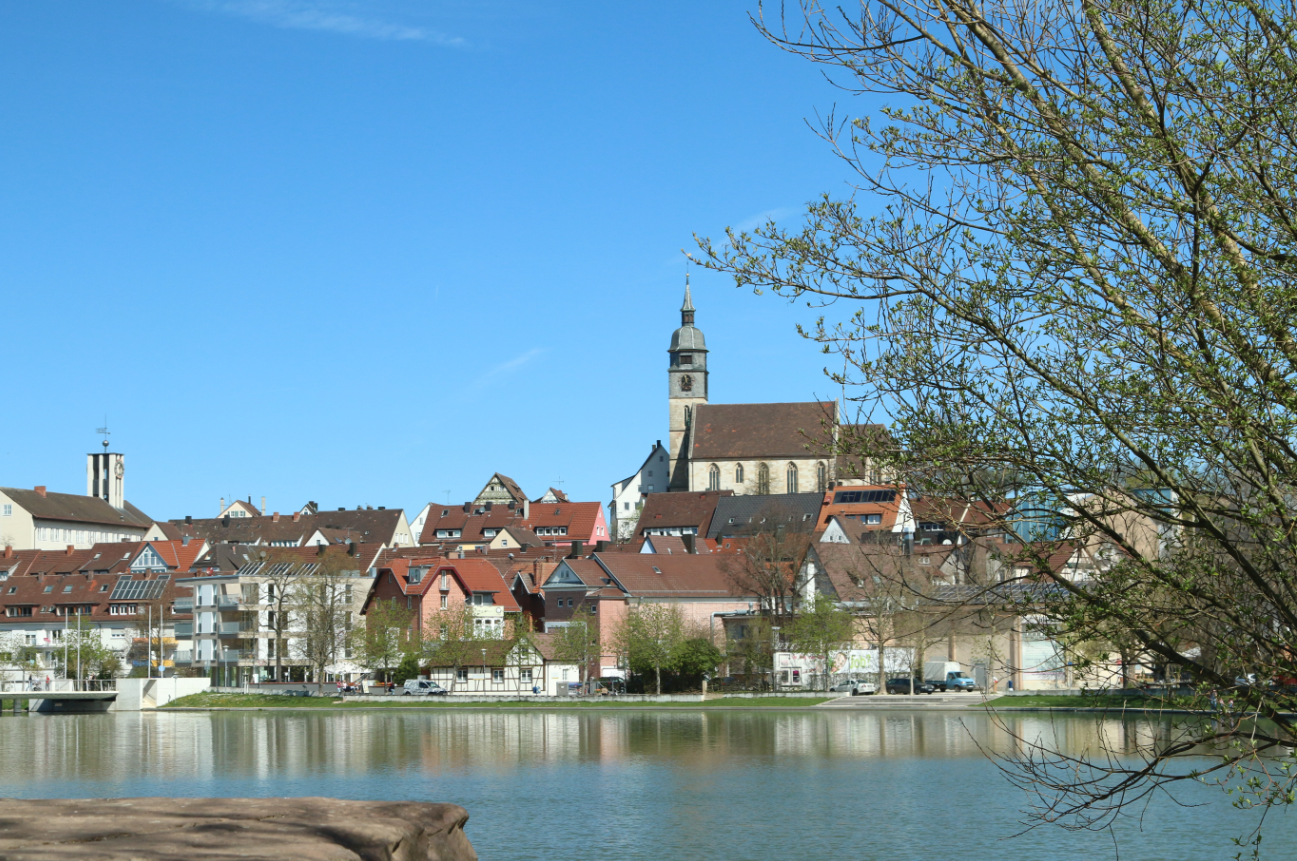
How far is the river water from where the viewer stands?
2634cm

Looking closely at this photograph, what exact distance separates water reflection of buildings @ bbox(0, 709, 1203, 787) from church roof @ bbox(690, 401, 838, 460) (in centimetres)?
8318

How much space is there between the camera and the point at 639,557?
8962 cm

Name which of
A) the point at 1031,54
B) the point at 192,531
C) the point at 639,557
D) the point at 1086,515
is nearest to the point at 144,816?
the point at 1086,515

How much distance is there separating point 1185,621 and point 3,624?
114 m

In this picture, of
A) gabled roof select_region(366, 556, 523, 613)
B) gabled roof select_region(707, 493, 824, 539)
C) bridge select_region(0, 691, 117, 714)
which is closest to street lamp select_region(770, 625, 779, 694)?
gabled roof select_region(366, 556, 523, 613)

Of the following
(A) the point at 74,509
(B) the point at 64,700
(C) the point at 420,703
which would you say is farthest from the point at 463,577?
(A) the point at 74,509

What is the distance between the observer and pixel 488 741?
52.1 meters

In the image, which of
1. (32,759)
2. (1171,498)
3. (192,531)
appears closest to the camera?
(1171,498)

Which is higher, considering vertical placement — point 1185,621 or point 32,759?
point 1185,621

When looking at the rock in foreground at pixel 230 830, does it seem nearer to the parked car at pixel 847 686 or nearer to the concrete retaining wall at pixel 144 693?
the parked car at pixel 847 686

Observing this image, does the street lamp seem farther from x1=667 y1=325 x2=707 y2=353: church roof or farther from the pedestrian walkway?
x1=667 y1=325 x2=707 y2=353: church roof

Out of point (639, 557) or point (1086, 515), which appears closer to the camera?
point (1086, 515)

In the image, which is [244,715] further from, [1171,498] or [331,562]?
[1171,498]

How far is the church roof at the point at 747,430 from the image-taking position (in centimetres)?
15012
